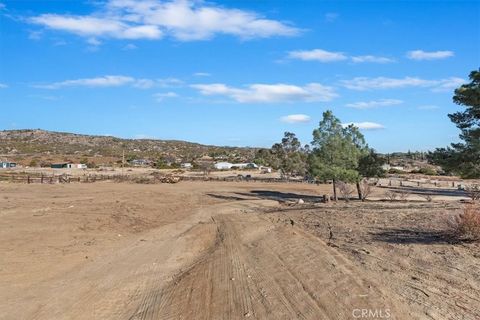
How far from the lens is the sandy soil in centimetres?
853

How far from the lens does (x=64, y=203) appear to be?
32781 mm

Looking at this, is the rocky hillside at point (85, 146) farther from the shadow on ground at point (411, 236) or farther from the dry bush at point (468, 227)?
the dry bush at point (468, 227)

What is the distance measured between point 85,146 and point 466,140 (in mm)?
163384

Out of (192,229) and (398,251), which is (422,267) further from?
(192,229)

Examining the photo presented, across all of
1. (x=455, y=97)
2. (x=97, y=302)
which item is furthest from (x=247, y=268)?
(x=455, y=97)

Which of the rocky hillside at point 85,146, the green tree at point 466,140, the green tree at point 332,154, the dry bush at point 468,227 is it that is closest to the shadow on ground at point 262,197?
the green tree at point 332,154

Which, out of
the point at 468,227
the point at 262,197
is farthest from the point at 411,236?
the point at 262,197

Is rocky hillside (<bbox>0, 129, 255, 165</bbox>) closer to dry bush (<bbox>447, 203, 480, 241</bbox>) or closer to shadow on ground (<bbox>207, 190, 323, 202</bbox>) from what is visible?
shadow on ground (<bbox>207, 190, 323, 202</bbox>)

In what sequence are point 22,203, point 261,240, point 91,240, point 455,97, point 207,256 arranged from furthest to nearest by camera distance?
point 22,203 < point 455,97 < point 91,240 < point 261,240 < point 207,256

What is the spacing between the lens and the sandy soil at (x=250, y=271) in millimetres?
8531

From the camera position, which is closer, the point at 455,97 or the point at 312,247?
the point at 312,247

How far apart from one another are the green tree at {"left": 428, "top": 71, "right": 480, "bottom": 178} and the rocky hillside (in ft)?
421

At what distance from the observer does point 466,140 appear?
66.5 feet

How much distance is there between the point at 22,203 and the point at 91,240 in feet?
52.6
